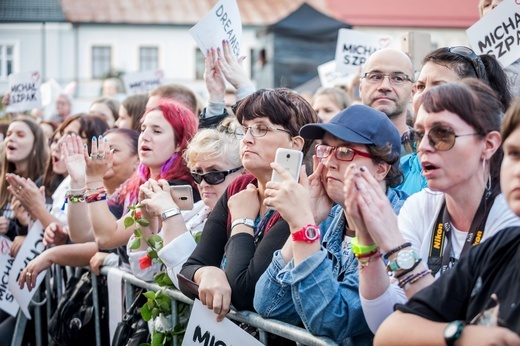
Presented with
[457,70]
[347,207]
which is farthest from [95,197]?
[347,207]

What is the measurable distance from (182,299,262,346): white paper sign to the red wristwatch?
2.19 ft

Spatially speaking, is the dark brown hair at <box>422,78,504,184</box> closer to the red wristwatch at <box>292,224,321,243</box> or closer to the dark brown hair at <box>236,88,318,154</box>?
the red wristwatch at <box>292,224,321,243</box>

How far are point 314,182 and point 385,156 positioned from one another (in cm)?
36

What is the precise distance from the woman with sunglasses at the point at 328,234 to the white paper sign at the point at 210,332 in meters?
0.29

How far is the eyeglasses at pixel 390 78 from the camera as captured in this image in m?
5.41

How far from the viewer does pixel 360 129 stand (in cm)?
355

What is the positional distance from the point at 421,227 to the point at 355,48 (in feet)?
19.4

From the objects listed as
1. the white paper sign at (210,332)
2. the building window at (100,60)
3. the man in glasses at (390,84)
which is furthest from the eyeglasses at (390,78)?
the building window at (100,60)

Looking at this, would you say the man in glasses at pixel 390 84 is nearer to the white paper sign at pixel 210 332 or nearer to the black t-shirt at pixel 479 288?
the white paper sign at pixel 210 332

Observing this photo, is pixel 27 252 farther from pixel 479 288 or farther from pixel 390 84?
pixel 479 288

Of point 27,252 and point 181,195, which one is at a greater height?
point 181,195

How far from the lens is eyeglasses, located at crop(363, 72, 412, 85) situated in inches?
213

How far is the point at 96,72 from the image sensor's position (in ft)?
176

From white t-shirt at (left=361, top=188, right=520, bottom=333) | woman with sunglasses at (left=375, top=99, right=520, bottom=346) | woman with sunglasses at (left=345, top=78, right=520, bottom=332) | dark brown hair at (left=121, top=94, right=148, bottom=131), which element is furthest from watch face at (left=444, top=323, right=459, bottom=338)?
dark brown hair at (left=121, top=94, right=148, bottom=131)
